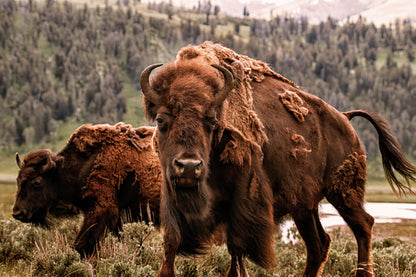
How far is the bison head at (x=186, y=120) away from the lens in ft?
11.7

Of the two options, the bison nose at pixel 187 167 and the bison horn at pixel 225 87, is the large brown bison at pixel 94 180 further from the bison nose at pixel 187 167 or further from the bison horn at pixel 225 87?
the bison nose at pixel 187 167

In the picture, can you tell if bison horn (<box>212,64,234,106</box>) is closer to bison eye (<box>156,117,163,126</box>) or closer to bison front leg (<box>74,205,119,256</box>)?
bison eye (<box>156,117,163,126</box>)

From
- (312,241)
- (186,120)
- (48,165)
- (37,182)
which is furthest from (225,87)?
(37,182)

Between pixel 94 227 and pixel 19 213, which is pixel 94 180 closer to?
pixel 94 227

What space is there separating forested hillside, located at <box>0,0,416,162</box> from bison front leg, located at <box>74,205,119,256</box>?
88.4m

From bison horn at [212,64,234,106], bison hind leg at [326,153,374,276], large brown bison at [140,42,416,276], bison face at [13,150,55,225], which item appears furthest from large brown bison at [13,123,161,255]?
bison horn at [212,64,234,106]

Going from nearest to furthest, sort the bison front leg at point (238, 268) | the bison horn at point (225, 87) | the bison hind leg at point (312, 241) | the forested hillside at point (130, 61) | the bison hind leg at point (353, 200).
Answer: the bison horn at point (225, 87) < the bison front leg at point (238, 268) < the bison hind leg at point (353, 200) < the bison hind leg at point (312, 241) < the forested hillside at point (130, 61)

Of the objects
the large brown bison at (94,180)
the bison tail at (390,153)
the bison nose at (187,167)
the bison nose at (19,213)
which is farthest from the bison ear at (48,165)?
the bison tail at (390,153)

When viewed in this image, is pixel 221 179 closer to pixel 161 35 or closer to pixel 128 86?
pixel 128 86

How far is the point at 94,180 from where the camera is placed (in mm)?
7141

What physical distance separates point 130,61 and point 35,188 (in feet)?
377

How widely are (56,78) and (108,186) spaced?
359 ft

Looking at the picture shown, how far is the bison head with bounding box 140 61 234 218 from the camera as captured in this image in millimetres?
3572

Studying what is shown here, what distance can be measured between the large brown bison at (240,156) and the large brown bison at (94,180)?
2.88 m
